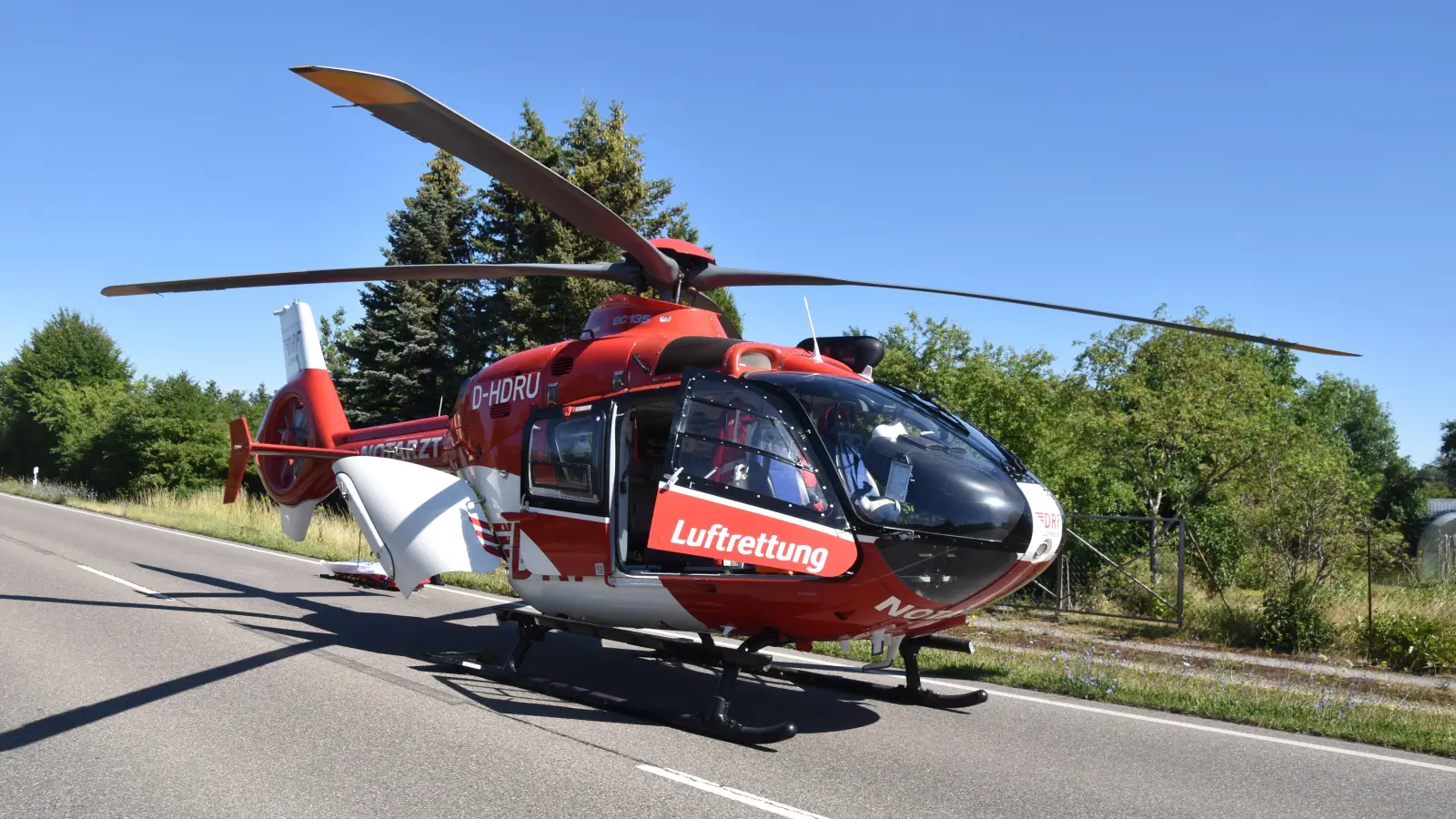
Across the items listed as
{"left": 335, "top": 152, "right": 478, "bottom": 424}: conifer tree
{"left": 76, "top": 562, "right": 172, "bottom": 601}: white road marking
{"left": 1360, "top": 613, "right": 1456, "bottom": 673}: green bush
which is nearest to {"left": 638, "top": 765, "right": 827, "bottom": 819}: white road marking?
{"left": 76, "top": 562, "right": 172, "bottom": 601}: white road marking

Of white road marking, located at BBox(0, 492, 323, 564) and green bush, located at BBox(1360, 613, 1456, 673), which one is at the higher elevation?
green bush, located at BBox(1360, 613, 1456, 673)

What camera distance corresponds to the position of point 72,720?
6066 millimetres

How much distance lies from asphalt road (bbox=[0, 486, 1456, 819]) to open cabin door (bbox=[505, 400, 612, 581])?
3.36 ft

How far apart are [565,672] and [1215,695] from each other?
17.5 feet

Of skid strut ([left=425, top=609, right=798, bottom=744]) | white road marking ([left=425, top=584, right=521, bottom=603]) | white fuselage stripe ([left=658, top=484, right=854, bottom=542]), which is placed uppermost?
white fuselage stripe ([left=658, top=484, right=854, bottom=542])

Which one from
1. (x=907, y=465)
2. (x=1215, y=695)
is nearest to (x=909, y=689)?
(x=907, y=465)

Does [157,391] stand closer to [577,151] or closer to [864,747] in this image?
[577,151]

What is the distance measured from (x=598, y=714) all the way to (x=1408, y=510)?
204 feet

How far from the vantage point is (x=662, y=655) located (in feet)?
24.7

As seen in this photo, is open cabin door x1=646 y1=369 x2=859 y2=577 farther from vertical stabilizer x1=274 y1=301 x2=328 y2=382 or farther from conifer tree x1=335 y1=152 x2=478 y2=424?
conifer tree x1=335 y1=152 x2=478 y2=424

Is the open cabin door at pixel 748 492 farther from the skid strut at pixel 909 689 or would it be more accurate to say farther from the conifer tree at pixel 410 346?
the conifer tree at pixel 410 346

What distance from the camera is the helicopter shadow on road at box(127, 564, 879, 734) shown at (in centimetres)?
686

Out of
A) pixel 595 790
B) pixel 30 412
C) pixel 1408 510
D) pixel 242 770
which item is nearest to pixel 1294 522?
pixel 595 790

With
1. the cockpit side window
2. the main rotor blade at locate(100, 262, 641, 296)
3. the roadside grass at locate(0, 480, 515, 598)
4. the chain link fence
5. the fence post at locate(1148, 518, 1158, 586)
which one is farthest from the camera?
the roadside grass at locate(0, 480, 515, 598)
